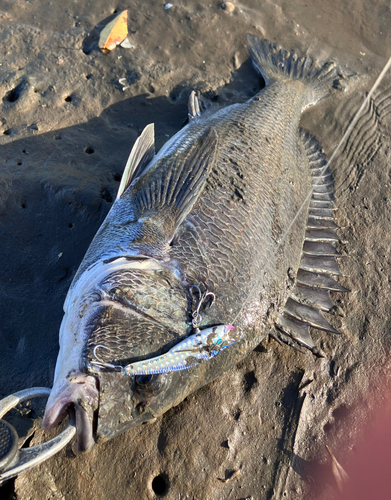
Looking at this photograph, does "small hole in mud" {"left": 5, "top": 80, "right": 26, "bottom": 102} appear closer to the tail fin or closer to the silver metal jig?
the tail fin

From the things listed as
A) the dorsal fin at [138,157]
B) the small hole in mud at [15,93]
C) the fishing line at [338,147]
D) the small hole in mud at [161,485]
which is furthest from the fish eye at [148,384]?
the small hole in mud at [15,93]

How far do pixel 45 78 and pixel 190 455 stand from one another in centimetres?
437

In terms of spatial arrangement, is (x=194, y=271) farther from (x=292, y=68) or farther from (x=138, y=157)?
(x=292, y=68)

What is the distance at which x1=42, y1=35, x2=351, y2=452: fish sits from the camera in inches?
79.2

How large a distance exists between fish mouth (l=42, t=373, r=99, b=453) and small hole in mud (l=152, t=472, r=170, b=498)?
94 centimetres

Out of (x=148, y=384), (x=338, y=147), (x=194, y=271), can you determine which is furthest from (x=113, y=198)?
(x=338, y=147)

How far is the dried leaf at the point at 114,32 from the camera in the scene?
4.58 m

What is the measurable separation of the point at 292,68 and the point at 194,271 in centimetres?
381

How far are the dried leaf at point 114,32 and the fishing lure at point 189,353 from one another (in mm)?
4213

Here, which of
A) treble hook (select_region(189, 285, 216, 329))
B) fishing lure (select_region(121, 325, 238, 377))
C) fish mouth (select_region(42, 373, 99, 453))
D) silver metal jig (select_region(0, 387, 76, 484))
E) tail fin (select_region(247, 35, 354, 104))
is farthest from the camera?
tail fin (select_region(247, 35, 354, 104))

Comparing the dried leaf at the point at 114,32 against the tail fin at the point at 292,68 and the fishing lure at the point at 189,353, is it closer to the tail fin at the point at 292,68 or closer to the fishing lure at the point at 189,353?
the tail fin at the point at 292,68

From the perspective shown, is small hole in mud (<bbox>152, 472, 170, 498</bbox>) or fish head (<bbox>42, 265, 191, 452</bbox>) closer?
fish head (<bbox>42, 265, 191, 452</bbox>)

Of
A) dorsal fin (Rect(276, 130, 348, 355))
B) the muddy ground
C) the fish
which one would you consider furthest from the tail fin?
dorsal fin (Rect(276, 130, 348, 355))

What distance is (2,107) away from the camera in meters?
3.91
